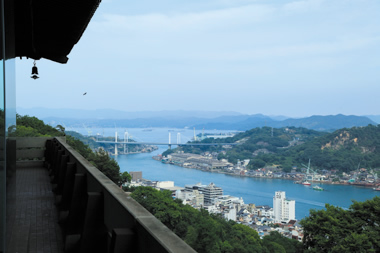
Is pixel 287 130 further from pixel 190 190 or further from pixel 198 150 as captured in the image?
pixel 190 190

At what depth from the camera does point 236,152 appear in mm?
71500

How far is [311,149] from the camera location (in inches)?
2255

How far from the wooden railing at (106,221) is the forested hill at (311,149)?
52.1 meters

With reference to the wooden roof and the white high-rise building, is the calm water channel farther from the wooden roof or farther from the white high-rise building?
the wooden roof

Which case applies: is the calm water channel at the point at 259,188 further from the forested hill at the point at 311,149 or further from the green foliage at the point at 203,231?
the green foliage at the point at 203,231

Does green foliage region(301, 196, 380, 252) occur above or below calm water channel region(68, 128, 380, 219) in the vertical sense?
above

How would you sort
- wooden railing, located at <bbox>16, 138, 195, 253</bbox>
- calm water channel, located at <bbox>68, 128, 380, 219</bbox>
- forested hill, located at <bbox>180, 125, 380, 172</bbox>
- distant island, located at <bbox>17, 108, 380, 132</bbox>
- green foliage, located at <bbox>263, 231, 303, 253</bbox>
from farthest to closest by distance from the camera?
distant island, located at <bbox>17, 108, 380, 132</bbox>, forested hill, located at <bbox>180, 125, 380, 172</bbox>, calm water channel, located at <bbox>68, 128, 380, 219</bbox>, green foliage, located at <bbox>263, 231, 303, 253</bbox>, wooden railing, located at <bbox>16, 138, 195, 253</bbox>

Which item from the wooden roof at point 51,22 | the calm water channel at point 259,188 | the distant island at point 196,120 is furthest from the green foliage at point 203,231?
the distant island at point 196,120

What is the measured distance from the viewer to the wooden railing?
1189 mm

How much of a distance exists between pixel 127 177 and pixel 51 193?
25.8 metres

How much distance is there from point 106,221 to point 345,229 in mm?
15956

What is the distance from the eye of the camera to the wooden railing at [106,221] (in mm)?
1189

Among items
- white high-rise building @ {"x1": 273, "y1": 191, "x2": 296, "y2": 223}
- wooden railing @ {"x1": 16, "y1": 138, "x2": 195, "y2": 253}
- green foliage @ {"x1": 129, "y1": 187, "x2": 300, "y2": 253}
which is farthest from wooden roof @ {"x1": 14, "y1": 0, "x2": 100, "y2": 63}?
white high-rise building @ {"x1": 273, "y1": 191, "x2": 296, "y2": 223}

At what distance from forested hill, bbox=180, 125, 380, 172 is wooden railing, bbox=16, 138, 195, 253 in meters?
52.1
